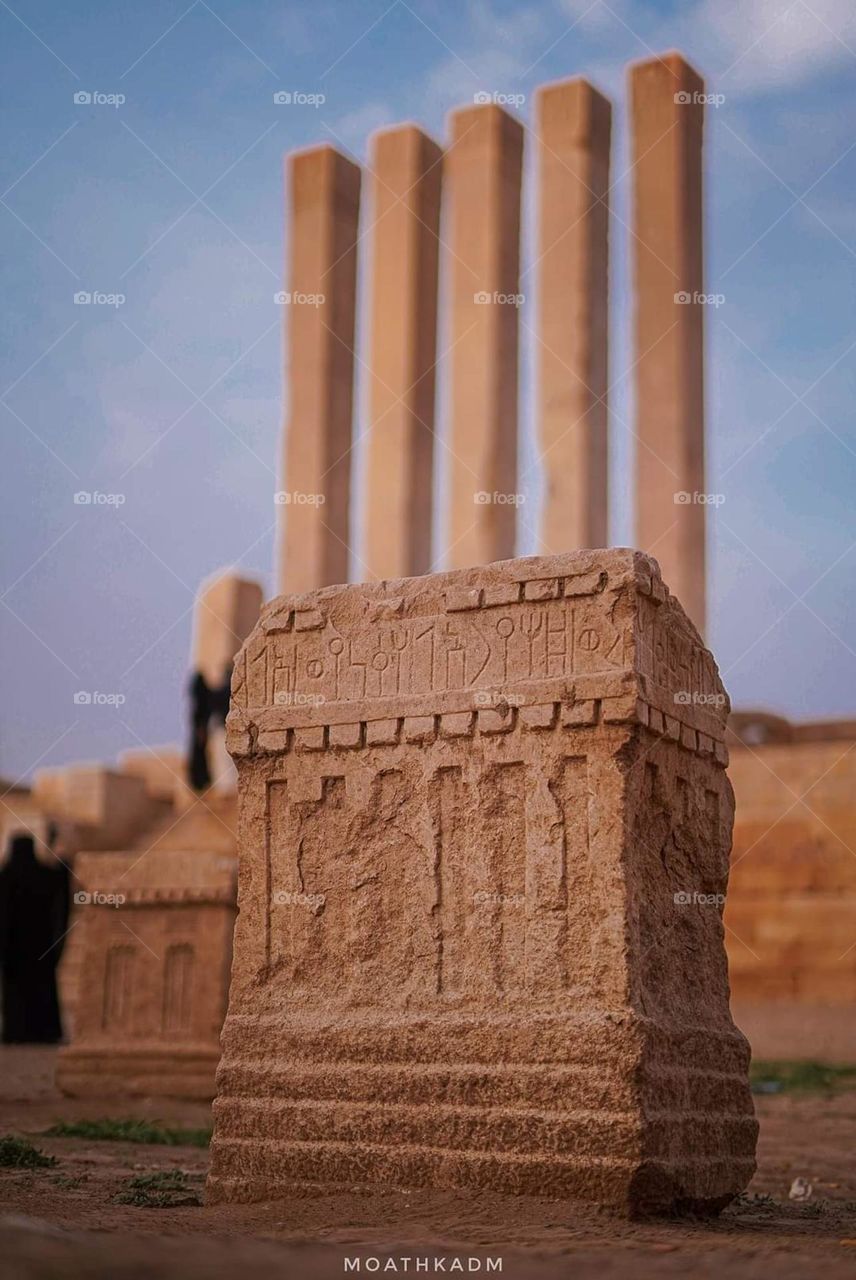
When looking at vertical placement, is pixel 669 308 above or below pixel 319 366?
below

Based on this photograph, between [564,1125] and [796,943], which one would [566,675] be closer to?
[564,1125]

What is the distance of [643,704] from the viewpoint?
5734mm

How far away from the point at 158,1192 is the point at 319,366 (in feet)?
72.8

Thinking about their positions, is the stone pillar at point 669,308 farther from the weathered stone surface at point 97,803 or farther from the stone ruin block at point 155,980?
the stone ruin block at point 155,980

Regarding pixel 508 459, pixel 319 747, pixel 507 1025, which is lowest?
pixel 507 1025

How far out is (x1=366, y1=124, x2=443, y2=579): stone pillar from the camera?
85.5 ft

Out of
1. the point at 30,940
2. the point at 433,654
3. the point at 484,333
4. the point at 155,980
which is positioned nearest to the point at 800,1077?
the point at 155,980

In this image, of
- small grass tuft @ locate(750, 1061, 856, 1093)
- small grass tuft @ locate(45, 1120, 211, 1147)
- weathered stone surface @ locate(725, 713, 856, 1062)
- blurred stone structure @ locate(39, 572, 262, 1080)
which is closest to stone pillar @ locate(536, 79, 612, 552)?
weathered stone surface @ locate(725, 713, 856, 1062)

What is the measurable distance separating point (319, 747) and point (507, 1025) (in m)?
1.29

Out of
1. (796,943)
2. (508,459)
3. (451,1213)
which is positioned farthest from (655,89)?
(451,1213)

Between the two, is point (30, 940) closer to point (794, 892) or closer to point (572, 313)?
point (794, 892)

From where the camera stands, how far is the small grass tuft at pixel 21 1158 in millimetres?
6922

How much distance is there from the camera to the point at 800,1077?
1252cm

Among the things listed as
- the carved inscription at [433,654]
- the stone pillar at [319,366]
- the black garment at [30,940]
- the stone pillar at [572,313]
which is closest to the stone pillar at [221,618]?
the stone pillar at [319,366]
